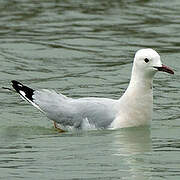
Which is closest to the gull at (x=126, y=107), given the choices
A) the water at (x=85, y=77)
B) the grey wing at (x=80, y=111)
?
the grey wing at (x=80, y=111)

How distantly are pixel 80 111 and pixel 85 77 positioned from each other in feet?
11.1

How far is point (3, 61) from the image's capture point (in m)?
16.2

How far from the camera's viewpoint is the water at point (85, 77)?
9.83 metres

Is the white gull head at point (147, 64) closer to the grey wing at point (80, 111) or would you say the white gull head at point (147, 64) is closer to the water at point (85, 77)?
the grey wing at point (80, 111)

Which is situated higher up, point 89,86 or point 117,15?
point 117,15

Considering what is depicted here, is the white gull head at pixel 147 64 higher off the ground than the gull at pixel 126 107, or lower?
higher

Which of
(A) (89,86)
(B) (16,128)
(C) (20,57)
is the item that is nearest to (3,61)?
(C) (20,57)

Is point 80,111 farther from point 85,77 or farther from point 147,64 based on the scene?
point 85,77

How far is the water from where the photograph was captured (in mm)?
9828

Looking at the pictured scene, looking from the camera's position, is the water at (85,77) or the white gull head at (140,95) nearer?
the water at (85,77)

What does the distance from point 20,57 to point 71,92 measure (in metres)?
2.58

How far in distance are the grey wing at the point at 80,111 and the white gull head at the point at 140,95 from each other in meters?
0.15

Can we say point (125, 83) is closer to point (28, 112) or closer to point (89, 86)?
point (89, 86)

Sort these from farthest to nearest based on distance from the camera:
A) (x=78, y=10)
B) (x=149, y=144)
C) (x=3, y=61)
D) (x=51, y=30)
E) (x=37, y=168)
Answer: (x=78, y=10) → (x=51, y=30) → (x=3, y=61) → (x=149, y=144) → (x=37, y=168)
